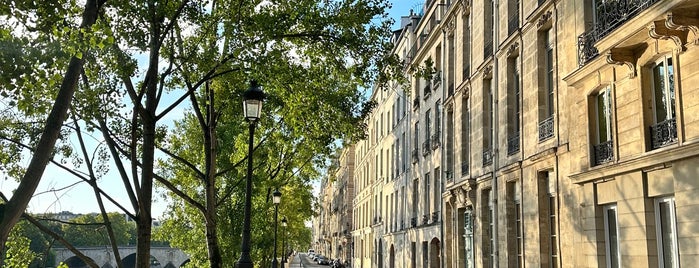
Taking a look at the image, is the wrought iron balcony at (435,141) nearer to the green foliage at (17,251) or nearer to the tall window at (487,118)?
the tall window at (487,118)

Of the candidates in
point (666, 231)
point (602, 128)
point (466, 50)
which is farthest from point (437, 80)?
point (666, 231)

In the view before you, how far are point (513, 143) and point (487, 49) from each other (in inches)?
153

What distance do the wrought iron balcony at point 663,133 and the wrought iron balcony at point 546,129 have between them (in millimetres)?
3668

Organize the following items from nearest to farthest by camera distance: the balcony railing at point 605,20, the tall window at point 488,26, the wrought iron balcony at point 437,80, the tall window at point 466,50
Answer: the balcony railing at point 605,20 → the tall window at point 488,26 → the tall window at point 466,50 → the wrought iron balcony at point 437,80

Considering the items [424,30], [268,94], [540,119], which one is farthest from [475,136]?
[424,30]

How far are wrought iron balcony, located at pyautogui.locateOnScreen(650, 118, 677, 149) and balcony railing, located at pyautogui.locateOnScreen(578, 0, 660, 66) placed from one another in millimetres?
1650

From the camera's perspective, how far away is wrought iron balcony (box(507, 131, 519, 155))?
46.5 feet

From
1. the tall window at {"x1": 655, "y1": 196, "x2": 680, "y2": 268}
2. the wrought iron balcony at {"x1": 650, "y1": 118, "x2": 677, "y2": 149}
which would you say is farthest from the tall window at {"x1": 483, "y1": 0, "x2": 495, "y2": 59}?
the tall window at {"x1": 655, "y1": 196, "x2": 680, "y2": 268}

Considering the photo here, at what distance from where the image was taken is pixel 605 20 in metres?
9.54

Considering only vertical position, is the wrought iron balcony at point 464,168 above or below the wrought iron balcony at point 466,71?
below

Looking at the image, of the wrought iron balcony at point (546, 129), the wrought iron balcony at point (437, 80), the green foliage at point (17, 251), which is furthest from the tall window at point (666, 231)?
the wrought iron balcony at point (437, 80)

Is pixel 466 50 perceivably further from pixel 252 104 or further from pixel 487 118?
pixel 252 104

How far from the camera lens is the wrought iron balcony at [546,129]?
12.1 metres

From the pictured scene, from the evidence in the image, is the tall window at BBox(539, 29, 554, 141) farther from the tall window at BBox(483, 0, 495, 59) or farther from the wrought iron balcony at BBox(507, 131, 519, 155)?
the tall window at BBox(483, 0, 495, 59)
